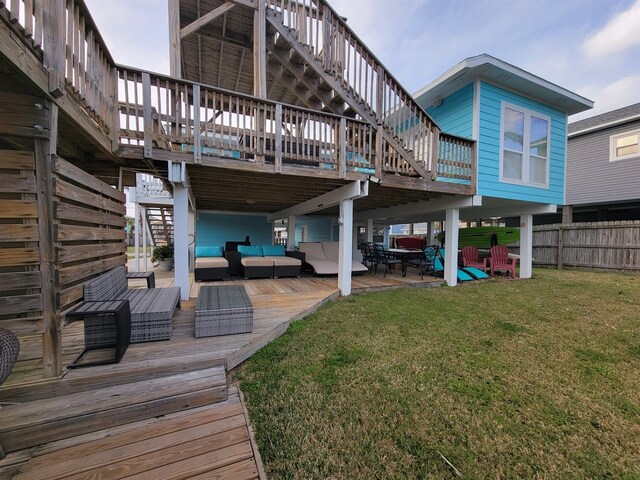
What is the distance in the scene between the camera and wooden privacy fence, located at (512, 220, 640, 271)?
29.8 feet

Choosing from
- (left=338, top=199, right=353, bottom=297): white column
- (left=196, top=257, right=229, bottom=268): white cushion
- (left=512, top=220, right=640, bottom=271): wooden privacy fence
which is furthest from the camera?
(left=512, top=220, right=640, bottom=271): wooden privacy fence

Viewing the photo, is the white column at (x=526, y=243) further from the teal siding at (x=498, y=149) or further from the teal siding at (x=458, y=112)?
the teal siding at (x=458, y=112)

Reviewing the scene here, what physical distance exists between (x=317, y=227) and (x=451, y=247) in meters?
8.46

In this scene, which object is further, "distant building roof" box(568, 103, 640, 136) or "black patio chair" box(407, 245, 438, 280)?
"distant building roof" box(568, 103, 640, 136)

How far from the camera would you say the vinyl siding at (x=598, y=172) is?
10805mm

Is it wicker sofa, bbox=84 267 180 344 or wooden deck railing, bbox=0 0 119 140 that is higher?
wooden deck railing, bbox=0 0 119 140

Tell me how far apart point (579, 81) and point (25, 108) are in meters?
22.1

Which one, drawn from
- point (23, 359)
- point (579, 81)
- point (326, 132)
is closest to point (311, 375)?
point (23, 359)

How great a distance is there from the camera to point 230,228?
1098cm

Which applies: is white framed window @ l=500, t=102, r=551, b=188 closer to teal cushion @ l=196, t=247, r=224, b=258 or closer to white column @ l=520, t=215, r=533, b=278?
white column @ l=520, t=215, r=533, b=278

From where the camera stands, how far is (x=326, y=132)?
4.83 meters

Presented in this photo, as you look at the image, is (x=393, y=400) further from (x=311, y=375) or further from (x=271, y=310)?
(x=271, y=310)

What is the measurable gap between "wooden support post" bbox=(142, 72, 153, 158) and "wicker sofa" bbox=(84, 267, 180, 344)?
1.70 m

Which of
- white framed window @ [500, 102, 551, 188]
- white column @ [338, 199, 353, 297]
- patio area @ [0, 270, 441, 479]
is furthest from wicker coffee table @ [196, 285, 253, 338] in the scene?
white framed window @ [500, 102, 551, 188]
